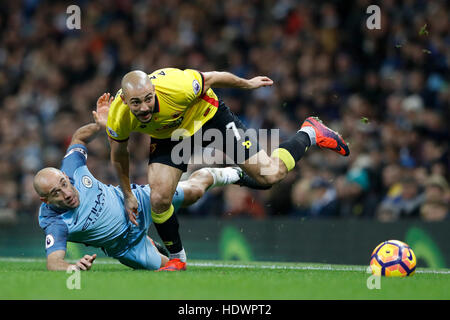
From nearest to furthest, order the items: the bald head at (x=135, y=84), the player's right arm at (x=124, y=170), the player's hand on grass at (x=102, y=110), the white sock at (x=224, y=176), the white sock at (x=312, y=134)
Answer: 1. the bald head at (x=135, y=84)
2. the player's right arm at (x=124, y=170)
3. the player's hand on grass at (x=102, y=110)
4. the white sock at (x=312, y=134)
5. the white sock at (x=224, y=176)

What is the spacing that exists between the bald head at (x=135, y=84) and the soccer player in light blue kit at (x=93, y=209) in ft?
3.82

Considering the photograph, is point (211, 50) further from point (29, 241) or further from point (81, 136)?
point (81, 136)

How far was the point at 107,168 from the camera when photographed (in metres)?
12.9

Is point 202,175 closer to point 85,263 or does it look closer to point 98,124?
point 98,124

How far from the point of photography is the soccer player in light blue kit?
714cm

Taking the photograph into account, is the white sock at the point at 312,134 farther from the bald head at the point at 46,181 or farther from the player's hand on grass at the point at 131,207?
the bald head at the point at 46,181

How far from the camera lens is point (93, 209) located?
24.5 feet

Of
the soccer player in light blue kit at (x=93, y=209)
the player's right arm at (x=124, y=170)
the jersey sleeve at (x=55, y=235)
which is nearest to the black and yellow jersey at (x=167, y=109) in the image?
the player's right arm at (x=124, y=170)

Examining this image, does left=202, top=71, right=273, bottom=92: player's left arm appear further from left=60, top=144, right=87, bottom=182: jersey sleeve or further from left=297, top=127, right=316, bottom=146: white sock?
left=60, top=144, right=87, bottom=182: jersey sleeve

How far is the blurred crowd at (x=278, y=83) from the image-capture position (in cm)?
1041

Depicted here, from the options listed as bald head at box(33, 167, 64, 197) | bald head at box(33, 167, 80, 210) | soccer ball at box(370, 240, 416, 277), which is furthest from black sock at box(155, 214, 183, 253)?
soccer ball at box(370, 240, 416, 277)

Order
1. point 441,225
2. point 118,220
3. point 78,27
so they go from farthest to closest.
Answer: point 78,27
point 441,225
point 118,220

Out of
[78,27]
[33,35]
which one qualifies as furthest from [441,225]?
[33,35]

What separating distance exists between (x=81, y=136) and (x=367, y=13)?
234 inches
